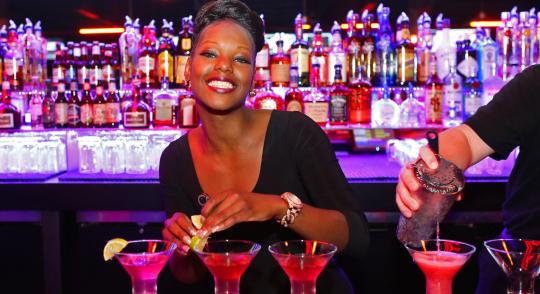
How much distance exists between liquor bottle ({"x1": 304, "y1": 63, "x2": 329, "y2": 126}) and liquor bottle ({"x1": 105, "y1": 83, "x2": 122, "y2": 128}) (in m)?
0.99

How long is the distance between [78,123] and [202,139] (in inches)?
64.7

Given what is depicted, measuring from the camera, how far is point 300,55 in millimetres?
3199

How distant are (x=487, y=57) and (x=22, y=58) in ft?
8.10

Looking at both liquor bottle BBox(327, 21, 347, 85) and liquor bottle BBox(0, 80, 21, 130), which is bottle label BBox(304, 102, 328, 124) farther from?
liquor bottle BBox(0, 80, 21, 130)

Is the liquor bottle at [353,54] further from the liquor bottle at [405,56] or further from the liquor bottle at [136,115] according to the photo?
the liquor bottle at [136,115]

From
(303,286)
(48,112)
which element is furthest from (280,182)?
(48,112)

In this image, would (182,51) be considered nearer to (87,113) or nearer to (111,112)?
(111,112)

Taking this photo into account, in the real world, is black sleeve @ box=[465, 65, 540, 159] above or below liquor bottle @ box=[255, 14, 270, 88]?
below

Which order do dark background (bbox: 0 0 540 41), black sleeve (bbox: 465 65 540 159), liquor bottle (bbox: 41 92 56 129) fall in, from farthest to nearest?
1. dark background (bbox: 0 0 540 41)
2. liquor bottle (bbox: 41 92 56 129)
3. black sleeve (bbox: 465 65 540 159)

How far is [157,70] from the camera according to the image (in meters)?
3.25

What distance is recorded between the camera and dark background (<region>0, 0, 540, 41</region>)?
3.82 m

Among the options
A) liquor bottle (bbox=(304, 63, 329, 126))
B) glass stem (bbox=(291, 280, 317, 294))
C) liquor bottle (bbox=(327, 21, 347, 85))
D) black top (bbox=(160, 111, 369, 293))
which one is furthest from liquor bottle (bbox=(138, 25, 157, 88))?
glass stem (bbox=(291, 280, 317, 294))

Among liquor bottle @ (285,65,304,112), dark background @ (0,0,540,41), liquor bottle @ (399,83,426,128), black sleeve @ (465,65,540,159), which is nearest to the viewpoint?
black sleeve @ (465,65,540,159)

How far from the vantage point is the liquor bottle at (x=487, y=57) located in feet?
10.4
